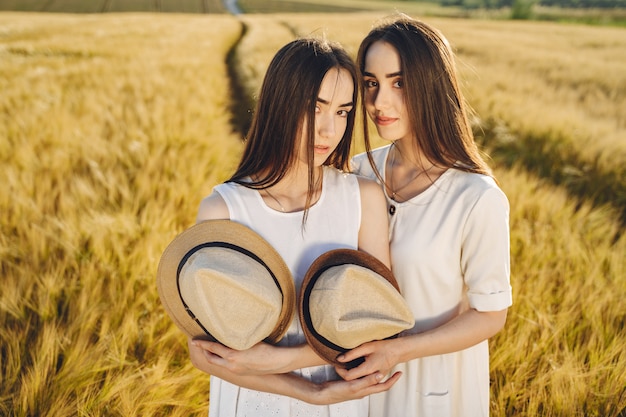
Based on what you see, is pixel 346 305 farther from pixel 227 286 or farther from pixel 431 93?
pixel 431 93

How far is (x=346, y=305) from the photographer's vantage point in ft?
3.91

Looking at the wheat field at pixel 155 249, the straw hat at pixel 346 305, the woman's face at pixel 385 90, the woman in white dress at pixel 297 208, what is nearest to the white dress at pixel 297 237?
the woman in white dress at pixel 297 208

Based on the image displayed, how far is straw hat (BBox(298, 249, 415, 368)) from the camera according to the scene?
1.17m

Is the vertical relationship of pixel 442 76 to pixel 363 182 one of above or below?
above

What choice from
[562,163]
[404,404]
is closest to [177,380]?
[404,404]

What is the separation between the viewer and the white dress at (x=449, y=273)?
4.43 feet

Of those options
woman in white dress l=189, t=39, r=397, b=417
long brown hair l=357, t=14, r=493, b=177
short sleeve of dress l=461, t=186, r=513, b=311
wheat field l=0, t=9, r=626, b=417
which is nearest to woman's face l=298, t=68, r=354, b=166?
woman in white dress l=189, t=39, r=397, b=417

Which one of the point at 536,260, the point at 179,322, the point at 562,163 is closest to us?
the point at 179,322

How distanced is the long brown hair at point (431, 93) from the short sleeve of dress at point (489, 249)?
0.14 meters

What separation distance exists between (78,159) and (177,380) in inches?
105

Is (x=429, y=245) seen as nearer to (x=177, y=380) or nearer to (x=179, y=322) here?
(x=179, y=322)

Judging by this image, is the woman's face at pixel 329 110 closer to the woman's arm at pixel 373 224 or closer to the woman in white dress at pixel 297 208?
the woman in white dress at pixel 297 208

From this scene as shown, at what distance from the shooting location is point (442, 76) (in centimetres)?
145

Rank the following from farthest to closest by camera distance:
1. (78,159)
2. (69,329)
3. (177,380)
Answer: (78,159) < (69,329) < (177,380)
